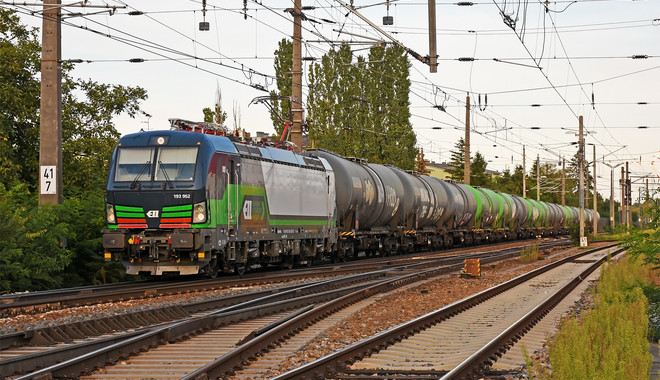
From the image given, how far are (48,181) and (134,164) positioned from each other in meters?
1.93

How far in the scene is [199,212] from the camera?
19250 millimetres

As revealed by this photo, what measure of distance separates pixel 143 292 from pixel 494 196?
38.0m

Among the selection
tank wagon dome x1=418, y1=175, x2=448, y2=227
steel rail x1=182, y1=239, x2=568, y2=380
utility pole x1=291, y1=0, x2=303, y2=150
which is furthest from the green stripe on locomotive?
tank wagon dome x1=418, y1=175, x2=448, y2=227

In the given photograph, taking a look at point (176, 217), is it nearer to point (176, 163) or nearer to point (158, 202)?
point (158, 202)

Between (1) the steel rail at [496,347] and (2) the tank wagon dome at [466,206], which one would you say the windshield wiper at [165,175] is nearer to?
(1) the steel rail at [496,347]

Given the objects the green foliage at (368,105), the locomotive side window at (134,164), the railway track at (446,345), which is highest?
the green foliage at (368,105)

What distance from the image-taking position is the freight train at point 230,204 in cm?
1925

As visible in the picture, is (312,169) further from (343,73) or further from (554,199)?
(554,199)

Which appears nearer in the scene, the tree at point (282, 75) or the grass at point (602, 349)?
the grass at point (602, 349)

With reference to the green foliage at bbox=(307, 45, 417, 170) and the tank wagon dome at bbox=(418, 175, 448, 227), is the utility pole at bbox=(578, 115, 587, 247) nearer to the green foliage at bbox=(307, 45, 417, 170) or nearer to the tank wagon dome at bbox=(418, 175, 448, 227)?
the tank wagon dome at bbox=(418, 175, 448, 227)

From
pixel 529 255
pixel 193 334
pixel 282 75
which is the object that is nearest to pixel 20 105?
pixel 193 334

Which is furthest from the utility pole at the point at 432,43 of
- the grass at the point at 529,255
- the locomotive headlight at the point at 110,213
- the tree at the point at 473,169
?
the tree at the point at 473,169

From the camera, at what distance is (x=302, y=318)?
42.9 feet

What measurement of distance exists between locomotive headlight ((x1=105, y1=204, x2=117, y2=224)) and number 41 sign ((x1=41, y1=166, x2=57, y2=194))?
122cm
